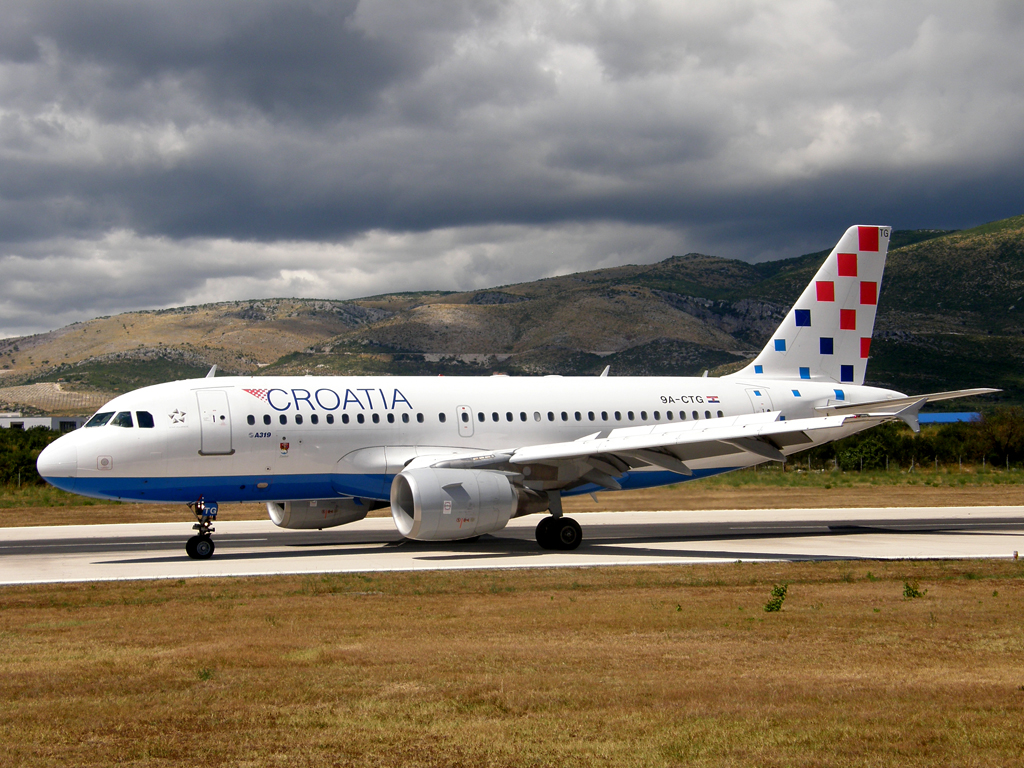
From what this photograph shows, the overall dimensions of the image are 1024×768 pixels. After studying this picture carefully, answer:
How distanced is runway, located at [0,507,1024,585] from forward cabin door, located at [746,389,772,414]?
363 cm

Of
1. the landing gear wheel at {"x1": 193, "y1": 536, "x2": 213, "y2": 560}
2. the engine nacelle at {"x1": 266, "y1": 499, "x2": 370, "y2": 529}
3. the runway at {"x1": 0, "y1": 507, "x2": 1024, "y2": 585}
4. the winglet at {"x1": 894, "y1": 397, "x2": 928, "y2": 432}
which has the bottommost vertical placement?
the runway at {"x1": 0, "y1": 507, "x2": 1024, "y2": 585}

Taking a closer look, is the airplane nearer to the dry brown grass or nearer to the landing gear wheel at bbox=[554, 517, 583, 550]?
the landing gear wheel at bbox=[554, 517, 583, 550]

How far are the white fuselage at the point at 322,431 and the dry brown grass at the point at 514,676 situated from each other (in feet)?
18.3

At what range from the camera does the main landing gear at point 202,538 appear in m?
22.6

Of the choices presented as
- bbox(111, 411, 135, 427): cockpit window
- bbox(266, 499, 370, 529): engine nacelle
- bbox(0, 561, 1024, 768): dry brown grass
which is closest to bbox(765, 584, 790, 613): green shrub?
bbox(0, 561, 1024, 768): dry brown grass

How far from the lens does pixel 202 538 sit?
899 inches

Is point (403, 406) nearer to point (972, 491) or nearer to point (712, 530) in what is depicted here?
point (712, 530)

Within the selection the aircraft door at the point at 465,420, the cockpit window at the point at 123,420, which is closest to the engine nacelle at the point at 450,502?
the aircraft door at the point at 465,420

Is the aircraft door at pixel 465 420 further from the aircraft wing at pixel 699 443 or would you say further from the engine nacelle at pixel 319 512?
the engine nacelle at pixel 319 512

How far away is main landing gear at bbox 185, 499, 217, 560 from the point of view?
74.2 ft

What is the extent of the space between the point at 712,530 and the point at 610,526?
10.9 ft

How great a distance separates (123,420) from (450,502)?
7.88m

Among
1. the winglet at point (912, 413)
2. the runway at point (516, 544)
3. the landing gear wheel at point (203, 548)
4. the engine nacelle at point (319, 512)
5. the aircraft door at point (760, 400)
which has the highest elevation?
the aircraft door at point (760, 400)

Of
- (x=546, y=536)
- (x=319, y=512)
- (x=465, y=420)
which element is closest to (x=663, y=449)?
(x=546, y=536)
